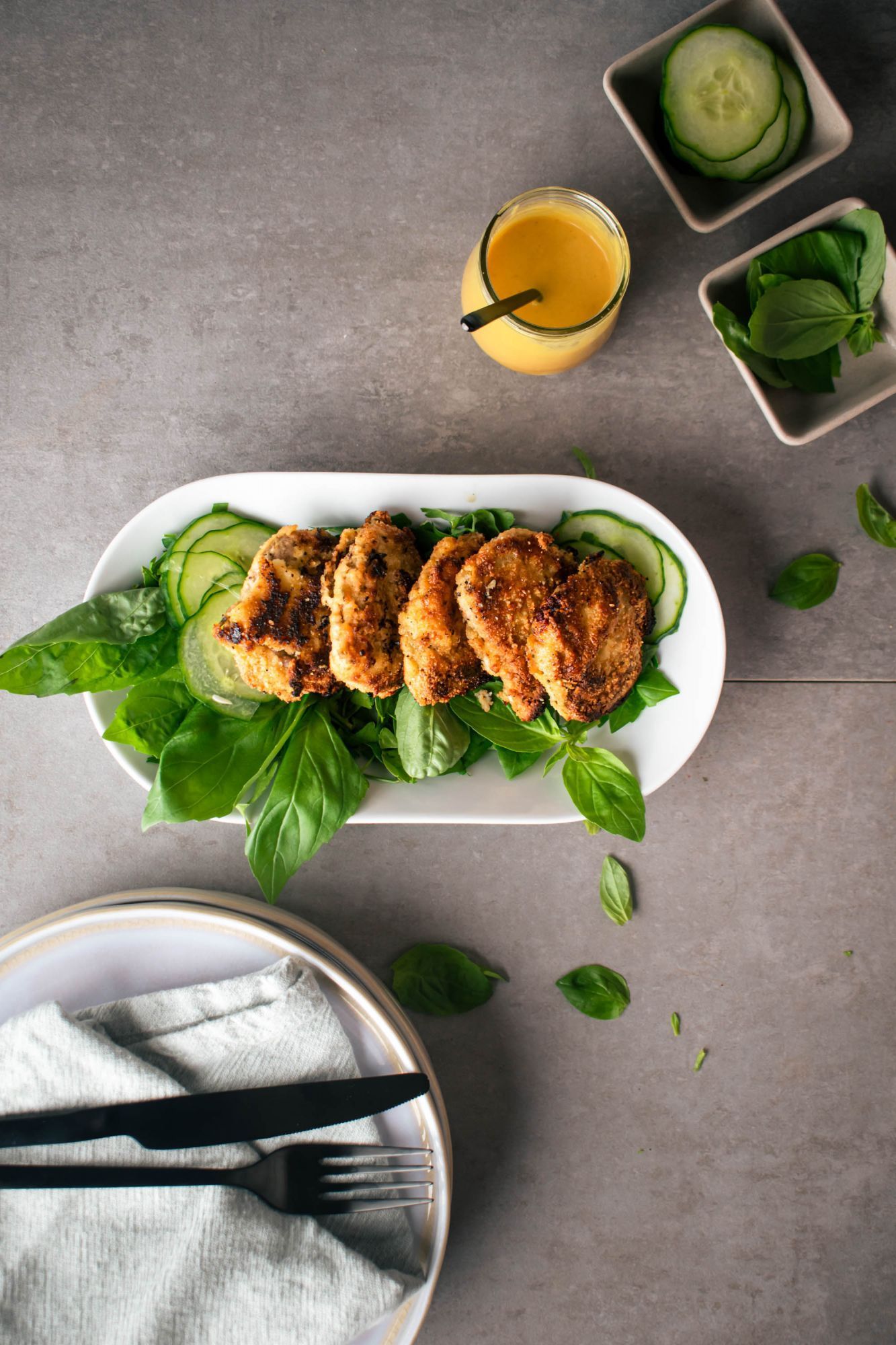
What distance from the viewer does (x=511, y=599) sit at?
5.67 feet

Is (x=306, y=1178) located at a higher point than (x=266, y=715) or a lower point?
lower

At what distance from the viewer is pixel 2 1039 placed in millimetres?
1885

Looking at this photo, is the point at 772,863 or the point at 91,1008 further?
the point at 772,863

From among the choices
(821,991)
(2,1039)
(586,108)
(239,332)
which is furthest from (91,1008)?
(586,108)

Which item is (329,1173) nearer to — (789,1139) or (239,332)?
(789,1139)

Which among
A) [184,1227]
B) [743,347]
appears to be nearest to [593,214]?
[743,347]

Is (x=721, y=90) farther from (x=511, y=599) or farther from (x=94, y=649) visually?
(x=94, y=649)

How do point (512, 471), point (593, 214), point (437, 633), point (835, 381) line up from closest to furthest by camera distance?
1. point (437, 633)
2. point (593, 214)
3. point (835, 381)
4. point (512, 471)

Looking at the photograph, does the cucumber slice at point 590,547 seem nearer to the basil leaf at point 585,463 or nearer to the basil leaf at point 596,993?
the basil leaf at point 585,463

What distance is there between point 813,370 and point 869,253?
9.8 inches

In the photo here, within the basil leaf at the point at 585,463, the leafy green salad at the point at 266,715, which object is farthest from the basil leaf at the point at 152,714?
the basil leaf at the point at 585,463

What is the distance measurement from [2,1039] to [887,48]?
125 inches

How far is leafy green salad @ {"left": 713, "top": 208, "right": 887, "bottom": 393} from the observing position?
177 cm

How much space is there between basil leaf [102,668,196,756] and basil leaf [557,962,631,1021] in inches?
45.7
